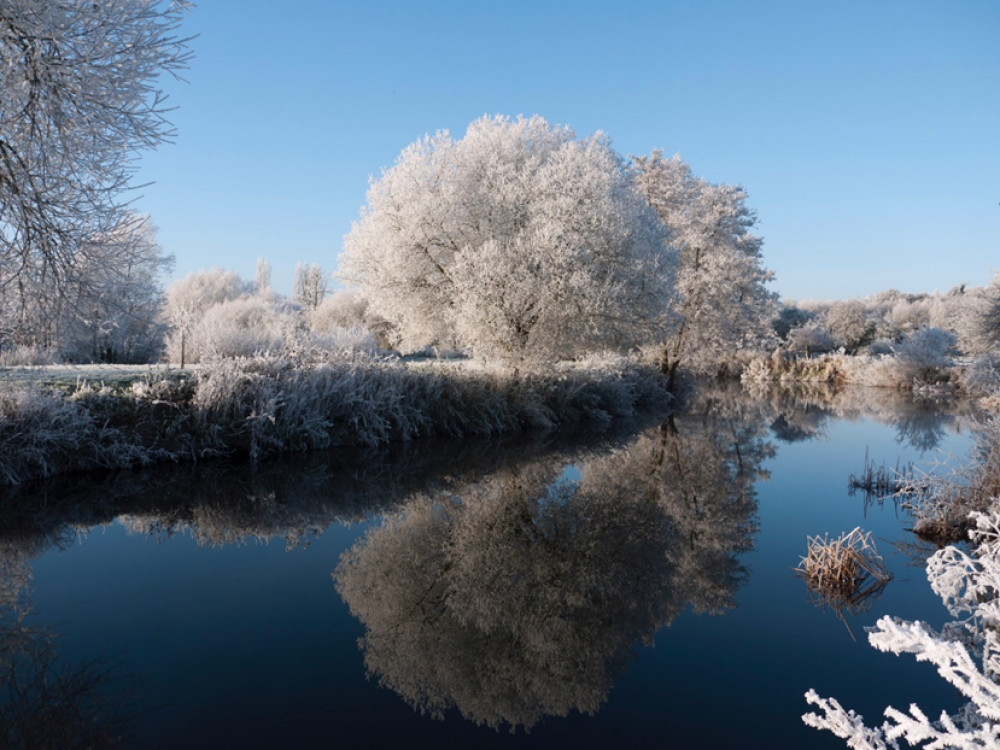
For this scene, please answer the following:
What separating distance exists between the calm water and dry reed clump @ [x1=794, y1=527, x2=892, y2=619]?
0.53ft

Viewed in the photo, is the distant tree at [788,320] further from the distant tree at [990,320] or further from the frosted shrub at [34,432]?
the frosted shrub at [34,432]

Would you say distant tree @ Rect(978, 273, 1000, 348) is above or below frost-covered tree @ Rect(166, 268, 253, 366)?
below

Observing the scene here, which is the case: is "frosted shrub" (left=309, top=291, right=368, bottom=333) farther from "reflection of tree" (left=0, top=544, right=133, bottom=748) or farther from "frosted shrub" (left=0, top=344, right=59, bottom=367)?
"reflection of tree" (left=0, top=544, right=133, bottom=748)

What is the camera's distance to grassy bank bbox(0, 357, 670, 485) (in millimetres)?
8570

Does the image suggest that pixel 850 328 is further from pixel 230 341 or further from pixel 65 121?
pixel 65 121

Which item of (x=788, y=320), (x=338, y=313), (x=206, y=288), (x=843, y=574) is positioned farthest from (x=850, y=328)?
(x=206, y=288)

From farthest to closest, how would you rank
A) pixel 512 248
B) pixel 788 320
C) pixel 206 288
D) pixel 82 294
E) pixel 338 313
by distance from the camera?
1. pixel 788 320
2. pixel 206 288
3. pixel 338 313
4. pixel 512 248
5. pixel 82 294

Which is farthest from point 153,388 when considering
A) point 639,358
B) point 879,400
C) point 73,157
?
point 879,400

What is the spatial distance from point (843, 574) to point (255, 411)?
30.2ft

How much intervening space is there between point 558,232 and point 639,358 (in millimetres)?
11633

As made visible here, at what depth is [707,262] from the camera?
2320 centimetres

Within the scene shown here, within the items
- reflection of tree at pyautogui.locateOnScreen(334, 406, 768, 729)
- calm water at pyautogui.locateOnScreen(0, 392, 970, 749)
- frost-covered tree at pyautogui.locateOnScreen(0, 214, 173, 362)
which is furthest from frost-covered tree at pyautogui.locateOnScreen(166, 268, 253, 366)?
reflection of tree at pyautogui.locateOnScreen(334, 406, 768, 729)

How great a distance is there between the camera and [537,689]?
391cm

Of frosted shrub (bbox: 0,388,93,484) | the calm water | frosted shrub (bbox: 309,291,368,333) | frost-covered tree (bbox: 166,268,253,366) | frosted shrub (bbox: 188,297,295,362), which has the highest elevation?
frost-covered tree (bbox: 166,268,253,366)
